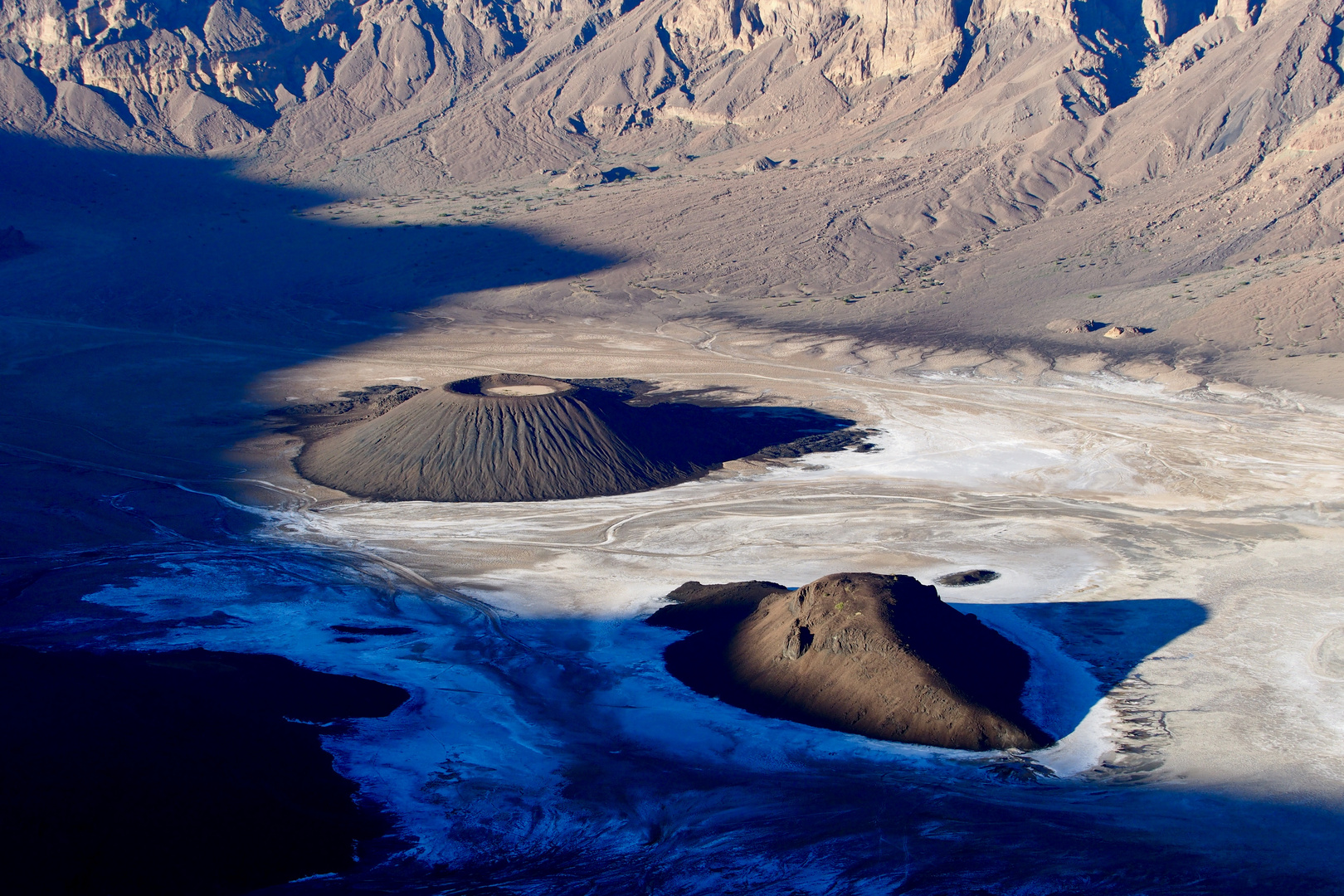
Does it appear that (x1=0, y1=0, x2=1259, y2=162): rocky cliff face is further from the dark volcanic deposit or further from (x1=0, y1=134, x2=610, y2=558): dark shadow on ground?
the dark volcanic deposit

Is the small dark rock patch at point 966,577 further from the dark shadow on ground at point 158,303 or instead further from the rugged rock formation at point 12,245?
the rugged rock formation at point 12,245

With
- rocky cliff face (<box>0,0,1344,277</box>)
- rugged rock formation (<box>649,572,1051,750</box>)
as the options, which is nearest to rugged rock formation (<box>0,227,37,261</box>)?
rocky cliff face (<box>0,0,1344,277</box>)

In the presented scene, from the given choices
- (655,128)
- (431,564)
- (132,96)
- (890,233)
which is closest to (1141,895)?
(431,564)

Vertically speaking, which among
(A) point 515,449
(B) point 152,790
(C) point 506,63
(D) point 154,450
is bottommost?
(B) point 152,790

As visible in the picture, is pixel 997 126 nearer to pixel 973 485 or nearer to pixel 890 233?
pixel 890 233

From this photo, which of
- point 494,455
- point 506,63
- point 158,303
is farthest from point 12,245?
point 494,455

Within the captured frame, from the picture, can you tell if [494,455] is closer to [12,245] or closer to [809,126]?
[12,245]
